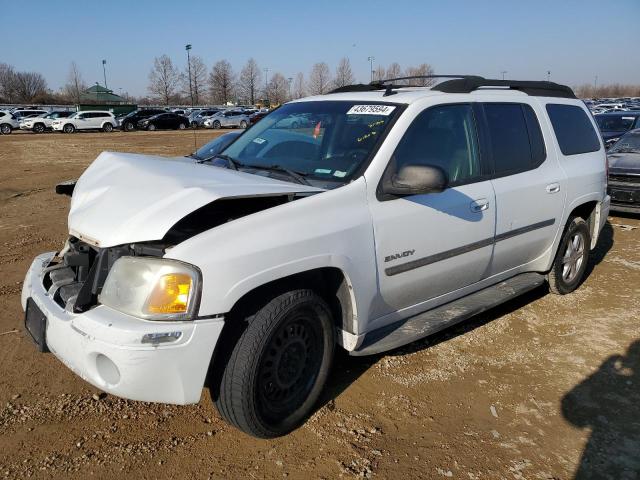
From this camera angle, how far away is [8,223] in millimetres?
7551

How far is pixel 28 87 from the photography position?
84.9 metres

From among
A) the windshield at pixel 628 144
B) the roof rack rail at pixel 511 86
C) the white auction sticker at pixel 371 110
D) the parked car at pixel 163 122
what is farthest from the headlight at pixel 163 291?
the parked car at pixel 163 122

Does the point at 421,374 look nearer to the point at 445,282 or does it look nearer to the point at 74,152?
the point at 445,282

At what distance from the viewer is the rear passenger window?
13.2 ft

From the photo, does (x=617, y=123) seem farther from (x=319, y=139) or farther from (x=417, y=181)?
(x=417, y=181)

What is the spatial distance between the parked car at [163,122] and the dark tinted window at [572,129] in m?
37.8

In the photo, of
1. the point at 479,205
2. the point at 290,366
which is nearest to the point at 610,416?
the point at 479,205

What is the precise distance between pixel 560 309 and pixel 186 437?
11.9 feet

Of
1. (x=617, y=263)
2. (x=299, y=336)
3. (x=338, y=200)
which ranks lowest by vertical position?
(x=617, y=263)

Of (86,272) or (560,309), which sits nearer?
(86,272)

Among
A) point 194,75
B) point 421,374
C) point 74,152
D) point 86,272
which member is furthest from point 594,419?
point 194,75

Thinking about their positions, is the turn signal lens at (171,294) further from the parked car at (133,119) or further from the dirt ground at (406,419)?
the parked car at (133,119)

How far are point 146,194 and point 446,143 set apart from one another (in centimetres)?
206

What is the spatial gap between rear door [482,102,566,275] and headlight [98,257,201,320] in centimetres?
245
